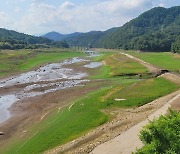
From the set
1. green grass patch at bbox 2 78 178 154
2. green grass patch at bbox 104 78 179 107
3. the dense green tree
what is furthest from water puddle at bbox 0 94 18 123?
the dense green tree

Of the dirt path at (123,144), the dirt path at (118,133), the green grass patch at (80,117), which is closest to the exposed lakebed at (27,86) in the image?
the green grass patch at (80,117)

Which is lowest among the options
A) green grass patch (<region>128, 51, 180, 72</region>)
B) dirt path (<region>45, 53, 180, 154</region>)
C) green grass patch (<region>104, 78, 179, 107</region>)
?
green grass patch (<region>128, 51, 180, 72</region>)

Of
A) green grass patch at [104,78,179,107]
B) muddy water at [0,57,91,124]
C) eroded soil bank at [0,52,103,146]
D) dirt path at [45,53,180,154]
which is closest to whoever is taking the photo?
dirt path at [45,53,180,154]

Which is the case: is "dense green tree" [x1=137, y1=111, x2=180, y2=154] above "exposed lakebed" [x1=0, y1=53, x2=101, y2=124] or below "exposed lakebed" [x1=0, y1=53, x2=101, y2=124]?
above

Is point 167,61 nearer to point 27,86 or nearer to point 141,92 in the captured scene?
point 27,86

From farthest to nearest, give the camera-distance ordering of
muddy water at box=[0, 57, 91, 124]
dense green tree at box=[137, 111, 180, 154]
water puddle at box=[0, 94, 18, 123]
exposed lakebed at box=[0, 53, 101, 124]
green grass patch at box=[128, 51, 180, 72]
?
green grass patch at box=[128, 51, 180, 72] → exposed lakebed at box=[0, 53, 101, 124] → muddy water at box=[0, 57, 91, 124] → water puddle at box=[0, 94, 18, 123] → dense green tree at box=[137, 111, 180, 154]

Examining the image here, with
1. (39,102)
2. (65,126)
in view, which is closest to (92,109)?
(65,126)

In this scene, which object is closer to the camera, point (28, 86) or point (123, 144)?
point (123, 144)

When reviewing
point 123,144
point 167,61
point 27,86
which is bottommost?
point 27,86

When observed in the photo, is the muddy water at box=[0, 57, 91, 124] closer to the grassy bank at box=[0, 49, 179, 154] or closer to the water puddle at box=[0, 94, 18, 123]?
the water puddle at box=[0, 94, 18, 123]

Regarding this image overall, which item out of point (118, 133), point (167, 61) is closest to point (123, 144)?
point (118, 133)

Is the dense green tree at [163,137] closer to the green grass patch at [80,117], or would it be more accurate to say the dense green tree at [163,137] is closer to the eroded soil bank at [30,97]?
the green grass patch at [80,117]

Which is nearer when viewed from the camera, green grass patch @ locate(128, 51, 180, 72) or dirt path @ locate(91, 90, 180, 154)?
dirt path @ locate(91, 90, 180, 154)
